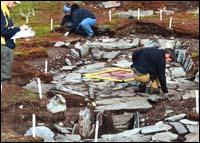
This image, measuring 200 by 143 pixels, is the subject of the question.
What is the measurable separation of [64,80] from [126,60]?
273cm

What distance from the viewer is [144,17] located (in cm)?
2389

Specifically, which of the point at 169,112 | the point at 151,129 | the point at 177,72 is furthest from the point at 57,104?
the point at 177,72

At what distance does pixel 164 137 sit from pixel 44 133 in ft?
6.67

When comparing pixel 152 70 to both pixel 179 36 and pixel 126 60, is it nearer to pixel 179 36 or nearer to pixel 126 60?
pixel 126 60

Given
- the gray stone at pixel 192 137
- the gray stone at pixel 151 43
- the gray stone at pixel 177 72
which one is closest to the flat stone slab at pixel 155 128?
the gray stone at pixel 192 137

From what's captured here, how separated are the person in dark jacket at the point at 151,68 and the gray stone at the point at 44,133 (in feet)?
12.8

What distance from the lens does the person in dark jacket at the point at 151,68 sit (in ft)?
45.3

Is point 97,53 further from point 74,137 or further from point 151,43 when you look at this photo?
point 74,137

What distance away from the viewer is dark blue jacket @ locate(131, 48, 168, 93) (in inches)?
543

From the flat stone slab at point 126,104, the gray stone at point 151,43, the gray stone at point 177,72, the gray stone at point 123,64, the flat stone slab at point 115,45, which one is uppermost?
the flat stone slab at point 126,104

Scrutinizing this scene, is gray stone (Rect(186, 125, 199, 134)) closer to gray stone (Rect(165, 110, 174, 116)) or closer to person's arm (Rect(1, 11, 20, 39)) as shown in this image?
gray stone (Rect(165, 110, 174, 116))

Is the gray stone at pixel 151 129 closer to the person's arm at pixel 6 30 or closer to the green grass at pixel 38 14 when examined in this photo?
the person's arm at pixel 6 30

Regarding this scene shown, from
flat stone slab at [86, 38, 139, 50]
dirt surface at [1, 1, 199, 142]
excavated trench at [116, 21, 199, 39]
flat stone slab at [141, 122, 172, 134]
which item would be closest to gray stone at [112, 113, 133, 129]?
dirt surface at [1, 1, 199, 142]

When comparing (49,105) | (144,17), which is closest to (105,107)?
(49,105)
